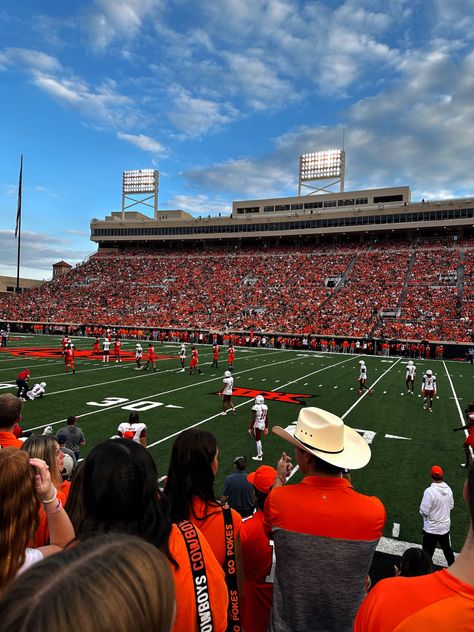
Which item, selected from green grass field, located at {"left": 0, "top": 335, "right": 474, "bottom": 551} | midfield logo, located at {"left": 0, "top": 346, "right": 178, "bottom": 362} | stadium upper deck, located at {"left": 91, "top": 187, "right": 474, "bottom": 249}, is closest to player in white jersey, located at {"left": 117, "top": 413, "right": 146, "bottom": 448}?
green grass field, located at {"left": 0, "top": 335, "right": 474, "bottom": 551}

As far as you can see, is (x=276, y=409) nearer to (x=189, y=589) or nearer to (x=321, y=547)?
(x=321, y=547)

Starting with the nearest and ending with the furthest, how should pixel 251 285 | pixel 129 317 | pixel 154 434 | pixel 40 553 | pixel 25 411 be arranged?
pixel 40 553
pixel 154 434
pixel 25 411
pixel 129 317
pixel 251 285

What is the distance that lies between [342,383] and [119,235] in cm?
5536

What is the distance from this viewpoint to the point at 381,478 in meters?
8.35

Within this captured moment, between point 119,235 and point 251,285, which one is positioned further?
point 119,235

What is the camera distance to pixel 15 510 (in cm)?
188

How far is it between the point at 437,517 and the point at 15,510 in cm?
514

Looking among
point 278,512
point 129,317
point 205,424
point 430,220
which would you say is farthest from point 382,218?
point 278,512

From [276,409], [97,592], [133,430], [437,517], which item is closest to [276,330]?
[276,409]

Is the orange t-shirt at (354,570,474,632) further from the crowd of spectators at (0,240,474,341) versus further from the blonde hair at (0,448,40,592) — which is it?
the crowd of spectators at (0,240,474,341)

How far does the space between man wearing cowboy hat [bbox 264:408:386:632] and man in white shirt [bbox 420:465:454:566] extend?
356 centimetres

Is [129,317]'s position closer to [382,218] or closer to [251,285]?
[251,285]

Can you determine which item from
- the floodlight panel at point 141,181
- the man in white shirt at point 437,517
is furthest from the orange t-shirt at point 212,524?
the floodlight panel at point 141,181

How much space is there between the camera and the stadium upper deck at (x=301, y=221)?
52062 millimetres
